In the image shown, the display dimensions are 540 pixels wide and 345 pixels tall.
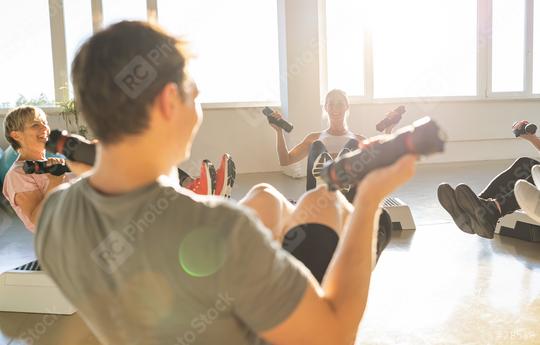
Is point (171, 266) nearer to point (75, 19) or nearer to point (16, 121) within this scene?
point (16, 121)

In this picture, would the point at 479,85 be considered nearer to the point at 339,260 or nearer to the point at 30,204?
the point at 30,204

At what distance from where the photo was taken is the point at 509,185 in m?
2.65

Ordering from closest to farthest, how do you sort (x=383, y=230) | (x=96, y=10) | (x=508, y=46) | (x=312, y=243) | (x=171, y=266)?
(x=171, y=266), (x=312, y=243), (x=383, y=230), (x=96, y=10), (x=508, y=46)

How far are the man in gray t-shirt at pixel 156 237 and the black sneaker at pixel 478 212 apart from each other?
194 centimetres

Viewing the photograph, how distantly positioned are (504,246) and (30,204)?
2218 millimetres

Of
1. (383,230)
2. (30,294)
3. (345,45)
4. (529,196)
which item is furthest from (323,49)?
(383,230)

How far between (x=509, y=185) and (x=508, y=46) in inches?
185

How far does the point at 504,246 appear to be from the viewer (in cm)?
256

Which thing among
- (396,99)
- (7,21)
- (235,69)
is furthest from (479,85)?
(7,21)

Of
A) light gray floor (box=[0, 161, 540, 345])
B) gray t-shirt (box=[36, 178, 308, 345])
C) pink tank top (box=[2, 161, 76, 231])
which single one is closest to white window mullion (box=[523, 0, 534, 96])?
light gray floor (box=[0, 161, 540, 345])

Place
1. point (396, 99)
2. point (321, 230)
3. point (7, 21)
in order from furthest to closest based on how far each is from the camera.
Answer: point (396, 99) → point (7, 21) → point (321, 230)

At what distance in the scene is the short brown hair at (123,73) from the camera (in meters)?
0.62

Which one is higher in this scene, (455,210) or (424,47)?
(424,47)

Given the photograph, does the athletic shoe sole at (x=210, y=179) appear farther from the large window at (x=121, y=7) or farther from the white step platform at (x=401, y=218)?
the large window at (x=121, y=7)
